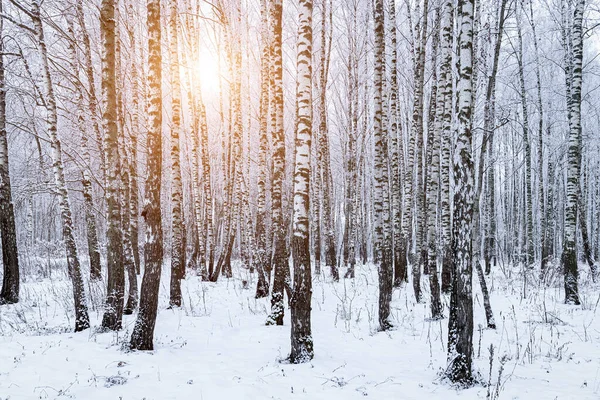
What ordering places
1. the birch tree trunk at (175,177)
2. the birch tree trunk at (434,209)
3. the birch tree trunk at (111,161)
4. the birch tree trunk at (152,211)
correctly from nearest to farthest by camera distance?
the birch tree trunk at (152,211), the birch tree trunk at (111,161), the birch tree trunk at (434,209), the birch tree trunk at (175,177)

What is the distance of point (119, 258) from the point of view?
7.11 meters

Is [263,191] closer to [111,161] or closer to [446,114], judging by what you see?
[111,161]

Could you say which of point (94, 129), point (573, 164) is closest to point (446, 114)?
point (573, 164)

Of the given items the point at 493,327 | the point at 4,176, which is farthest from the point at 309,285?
the point at 4,176

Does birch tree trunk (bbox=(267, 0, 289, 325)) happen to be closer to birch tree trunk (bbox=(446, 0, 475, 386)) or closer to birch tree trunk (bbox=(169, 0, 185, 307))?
birch tree trunk (bbox=(169, 0, 185, 307))

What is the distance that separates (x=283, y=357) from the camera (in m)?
5.82

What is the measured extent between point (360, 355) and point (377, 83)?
519 centimetres

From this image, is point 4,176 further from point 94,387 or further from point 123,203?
point 94,387

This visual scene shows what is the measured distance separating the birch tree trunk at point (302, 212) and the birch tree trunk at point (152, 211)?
226 centimetres

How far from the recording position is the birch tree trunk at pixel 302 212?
5.60 meters

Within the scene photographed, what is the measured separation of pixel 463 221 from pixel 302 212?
7.30 feet

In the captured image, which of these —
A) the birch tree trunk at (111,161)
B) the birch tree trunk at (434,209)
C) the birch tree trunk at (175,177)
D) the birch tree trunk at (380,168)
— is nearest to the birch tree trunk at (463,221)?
the birch tree trunk at (380,168)

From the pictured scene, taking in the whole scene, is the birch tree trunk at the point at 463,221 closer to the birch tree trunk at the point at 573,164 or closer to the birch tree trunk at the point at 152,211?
the birch tree trunk at the point at 152,211

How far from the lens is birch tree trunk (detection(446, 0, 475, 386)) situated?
4.66 m
